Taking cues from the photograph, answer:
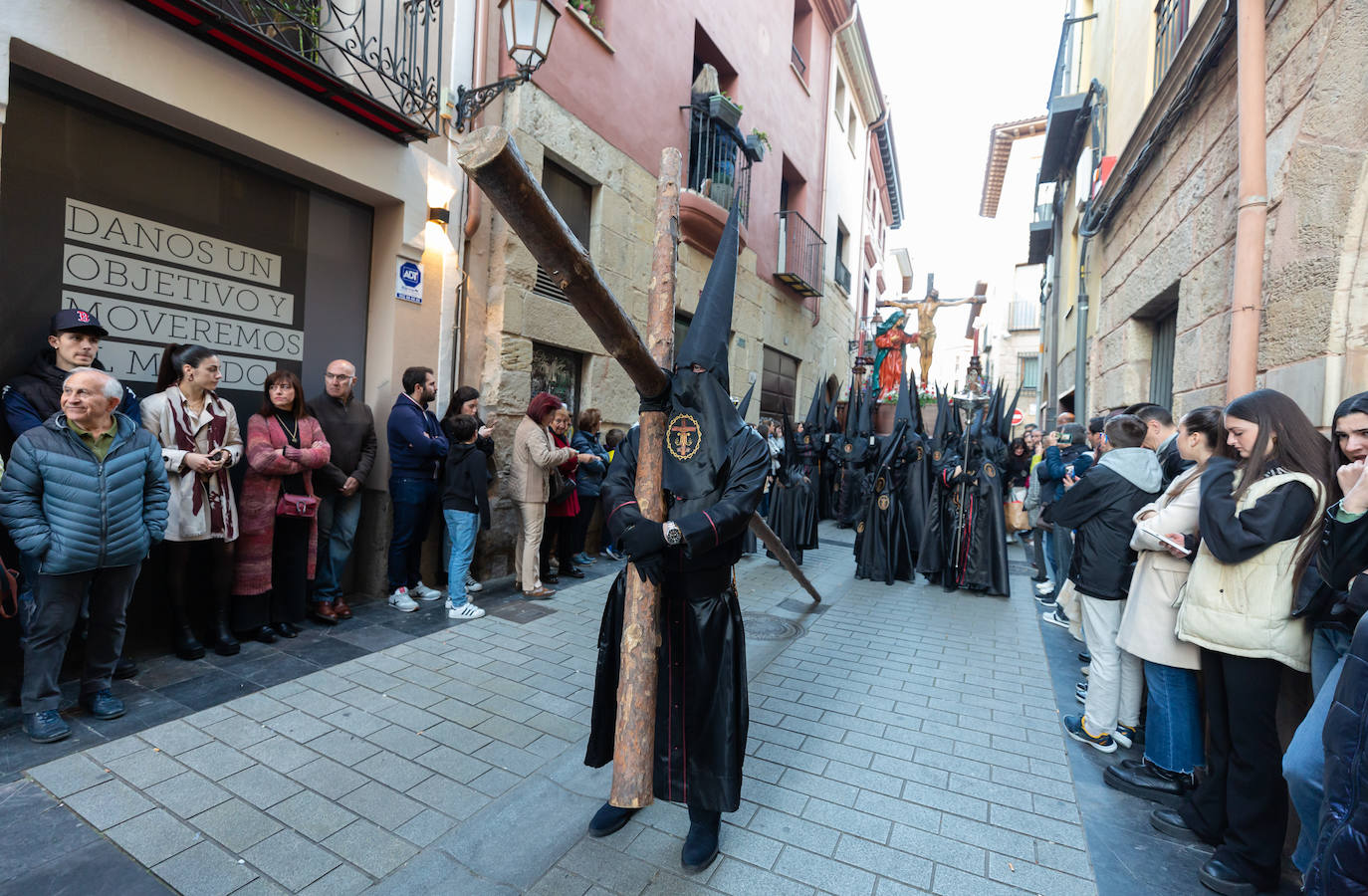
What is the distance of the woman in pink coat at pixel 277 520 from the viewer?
4273mm

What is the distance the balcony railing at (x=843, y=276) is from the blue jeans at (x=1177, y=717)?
1543 cm

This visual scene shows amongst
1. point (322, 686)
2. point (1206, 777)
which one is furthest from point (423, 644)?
point (1206, 777)

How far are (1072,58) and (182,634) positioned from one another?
621 inches

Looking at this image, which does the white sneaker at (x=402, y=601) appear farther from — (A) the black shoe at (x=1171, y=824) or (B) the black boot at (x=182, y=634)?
(A) the black shoe at (x=1171, y=824)

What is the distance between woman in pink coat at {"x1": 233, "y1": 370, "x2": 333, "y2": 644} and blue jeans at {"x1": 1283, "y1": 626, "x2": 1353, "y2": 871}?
17.3 feet

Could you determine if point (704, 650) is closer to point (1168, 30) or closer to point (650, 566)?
point (650, 566)

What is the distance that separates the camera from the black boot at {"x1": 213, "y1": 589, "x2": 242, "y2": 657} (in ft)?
13.3

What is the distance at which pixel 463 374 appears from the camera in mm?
6223

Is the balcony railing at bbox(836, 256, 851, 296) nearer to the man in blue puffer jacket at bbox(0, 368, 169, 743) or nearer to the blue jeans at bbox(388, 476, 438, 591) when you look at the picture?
the blue jeans at bbox(388, 476, 438, 591)

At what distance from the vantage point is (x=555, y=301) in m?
6.95

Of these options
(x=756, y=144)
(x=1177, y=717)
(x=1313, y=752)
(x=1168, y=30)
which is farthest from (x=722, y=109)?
(x=1313, y=752)

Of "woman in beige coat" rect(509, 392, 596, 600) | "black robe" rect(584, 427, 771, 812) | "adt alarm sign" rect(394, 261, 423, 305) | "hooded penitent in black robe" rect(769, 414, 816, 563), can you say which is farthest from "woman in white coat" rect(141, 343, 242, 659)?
"hooded penitent in black robe" rect(769, 414, 816, 563)

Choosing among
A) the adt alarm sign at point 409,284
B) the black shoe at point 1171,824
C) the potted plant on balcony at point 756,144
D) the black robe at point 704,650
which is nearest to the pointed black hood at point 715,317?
the black robe at point 704,650

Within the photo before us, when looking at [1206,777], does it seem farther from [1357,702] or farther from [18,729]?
[18,729]
